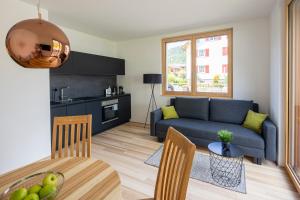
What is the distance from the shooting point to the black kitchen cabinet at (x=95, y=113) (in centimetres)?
383

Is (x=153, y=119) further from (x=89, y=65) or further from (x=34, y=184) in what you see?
(x=34, y=184)

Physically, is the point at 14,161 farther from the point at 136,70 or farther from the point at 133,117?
the point at 136,70

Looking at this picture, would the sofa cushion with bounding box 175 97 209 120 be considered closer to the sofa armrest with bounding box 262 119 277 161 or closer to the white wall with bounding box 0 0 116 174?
the sofa armrest with bounding box 262 119 277 161

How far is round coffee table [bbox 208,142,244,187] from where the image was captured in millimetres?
2195

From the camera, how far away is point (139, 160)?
9.29 feet

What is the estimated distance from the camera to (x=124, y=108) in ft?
16.2

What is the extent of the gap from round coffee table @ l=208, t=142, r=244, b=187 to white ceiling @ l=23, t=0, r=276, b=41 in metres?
2.20

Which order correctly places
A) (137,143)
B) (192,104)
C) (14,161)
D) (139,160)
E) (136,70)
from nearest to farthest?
1. (14,161)
2. (139,160)
3. (137,143)
4. (192,104)
5. (136,70)

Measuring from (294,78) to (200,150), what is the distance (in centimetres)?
181

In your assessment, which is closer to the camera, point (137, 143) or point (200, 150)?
point (200, 150)

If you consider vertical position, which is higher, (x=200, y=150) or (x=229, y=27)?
(x=229, y=27)

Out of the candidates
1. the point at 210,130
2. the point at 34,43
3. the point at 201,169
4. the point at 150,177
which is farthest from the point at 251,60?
the point at 34,43

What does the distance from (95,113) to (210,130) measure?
2.47 m

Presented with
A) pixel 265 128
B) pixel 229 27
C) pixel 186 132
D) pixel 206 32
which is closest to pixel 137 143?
pixel 186 132
